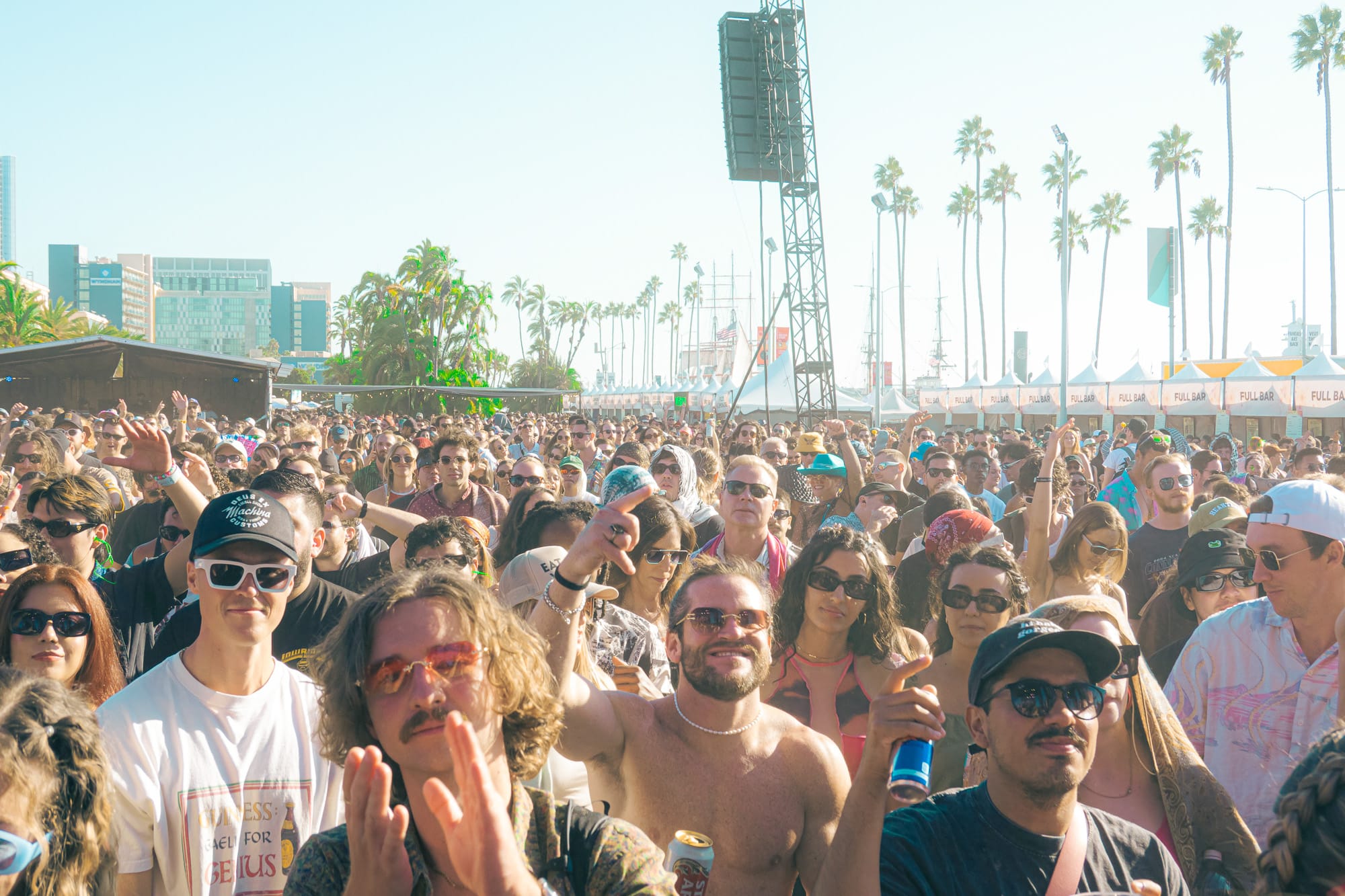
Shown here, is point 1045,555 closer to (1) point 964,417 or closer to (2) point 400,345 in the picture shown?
(1) point 964,417

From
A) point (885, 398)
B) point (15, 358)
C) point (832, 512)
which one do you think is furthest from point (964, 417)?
point (832, 512)

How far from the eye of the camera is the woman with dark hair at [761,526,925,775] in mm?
4016

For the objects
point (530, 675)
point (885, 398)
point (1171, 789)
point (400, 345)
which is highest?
point (400, 345)

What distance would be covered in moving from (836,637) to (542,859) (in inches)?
88.8

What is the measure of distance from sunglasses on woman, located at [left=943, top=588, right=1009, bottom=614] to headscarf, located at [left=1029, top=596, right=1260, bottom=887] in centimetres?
77

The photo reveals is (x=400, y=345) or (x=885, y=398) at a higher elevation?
(x=400, y=345)

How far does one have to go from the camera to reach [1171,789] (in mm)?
3143

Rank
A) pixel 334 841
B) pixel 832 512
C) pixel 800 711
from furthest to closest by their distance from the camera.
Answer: pixel 832 512 → pixel 800 711 → pixel 334 841

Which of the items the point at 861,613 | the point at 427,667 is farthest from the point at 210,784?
the point at 861,613

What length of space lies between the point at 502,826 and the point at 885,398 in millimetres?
43539

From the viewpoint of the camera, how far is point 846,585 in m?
4.20

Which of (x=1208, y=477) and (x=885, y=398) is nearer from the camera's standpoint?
(x=1208, y=477)

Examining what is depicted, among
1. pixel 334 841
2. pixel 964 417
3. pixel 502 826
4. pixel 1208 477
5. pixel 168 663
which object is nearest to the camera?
pixel 502 826

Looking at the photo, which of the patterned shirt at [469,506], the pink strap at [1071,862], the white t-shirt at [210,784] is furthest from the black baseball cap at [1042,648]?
the patterned shirt at [469,506]
